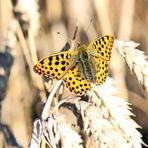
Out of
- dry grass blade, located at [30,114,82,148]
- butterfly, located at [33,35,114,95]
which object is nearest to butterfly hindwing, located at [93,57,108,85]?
butterfly, located at [33,35,114,95]

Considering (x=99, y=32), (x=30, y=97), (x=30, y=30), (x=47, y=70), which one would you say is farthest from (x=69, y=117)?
(x=47, y=70)

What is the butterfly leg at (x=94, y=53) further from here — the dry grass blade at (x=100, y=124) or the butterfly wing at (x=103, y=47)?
the dry grass blade at (x=100, y=124)

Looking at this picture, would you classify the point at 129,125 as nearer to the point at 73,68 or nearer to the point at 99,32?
the point at 73,68

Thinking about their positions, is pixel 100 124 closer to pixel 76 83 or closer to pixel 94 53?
pixel 76 83

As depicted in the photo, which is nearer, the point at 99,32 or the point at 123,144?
the point at 123,144

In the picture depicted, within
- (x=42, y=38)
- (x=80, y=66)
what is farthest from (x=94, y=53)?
(x=42, y=38)

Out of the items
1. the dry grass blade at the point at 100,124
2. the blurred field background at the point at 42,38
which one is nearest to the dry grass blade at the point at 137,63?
the dry grass blade at the point at 100,124

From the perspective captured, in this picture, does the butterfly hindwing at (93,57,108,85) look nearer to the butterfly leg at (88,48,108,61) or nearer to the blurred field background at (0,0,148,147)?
the butterfly leg at (88,48,108,61)
